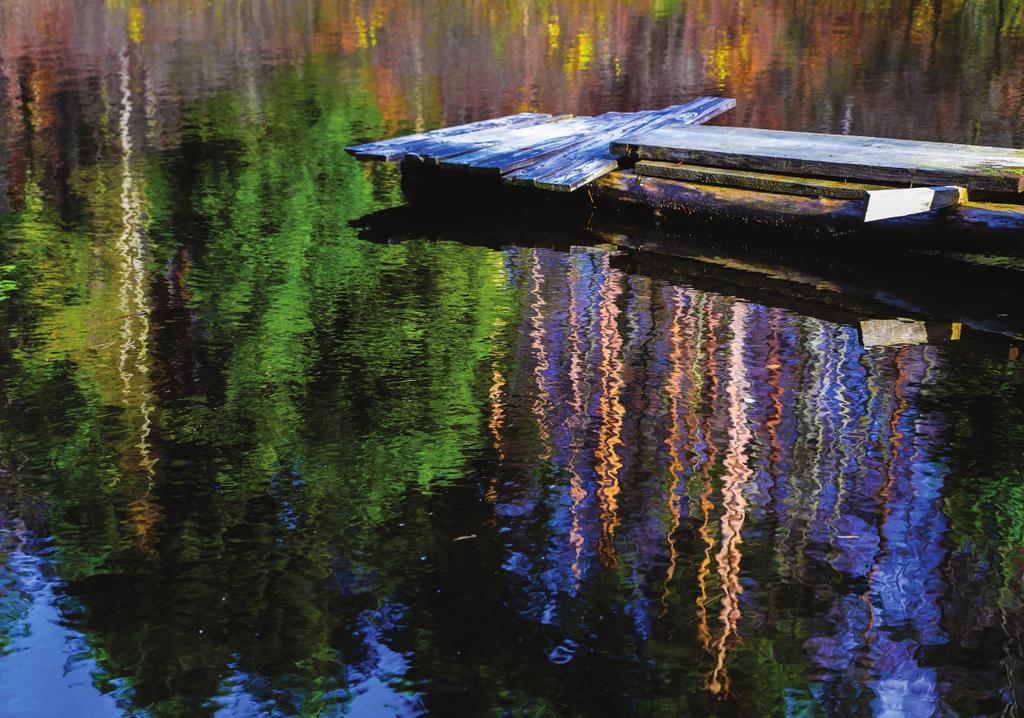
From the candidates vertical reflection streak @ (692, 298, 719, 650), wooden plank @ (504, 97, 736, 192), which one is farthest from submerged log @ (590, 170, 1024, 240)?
vertical reflection streak @ (692, 298, 719, 650)

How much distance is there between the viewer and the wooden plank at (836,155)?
7770 mm

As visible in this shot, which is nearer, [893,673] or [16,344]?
[893,673]

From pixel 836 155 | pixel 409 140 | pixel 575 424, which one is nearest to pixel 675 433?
pixel 575 424

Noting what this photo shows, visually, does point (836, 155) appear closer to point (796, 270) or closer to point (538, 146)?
point (796, 270)

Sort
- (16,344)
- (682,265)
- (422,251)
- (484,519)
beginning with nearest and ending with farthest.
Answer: (484,519)
(16,344)
(682,265)
(422,251)

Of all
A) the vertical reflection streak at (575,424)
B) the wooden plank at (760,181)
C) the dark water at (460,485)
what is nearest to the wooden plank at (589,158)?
the wooden plank at (760,181)

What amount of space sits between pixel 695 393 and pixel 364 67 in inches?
642

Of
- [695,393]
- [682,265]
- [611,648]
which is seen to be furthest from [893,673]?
[682,265]

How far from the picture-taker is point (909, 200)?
7.77m

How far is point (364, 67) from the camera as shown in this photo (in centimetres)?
2070

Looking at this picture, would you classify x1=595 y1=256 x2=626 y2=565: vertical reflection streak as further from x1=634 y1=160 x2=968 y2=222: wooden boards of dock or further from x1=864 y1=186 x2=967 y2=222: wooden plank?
x1=864 y1=186 x2=967 y2=222: wooden plank

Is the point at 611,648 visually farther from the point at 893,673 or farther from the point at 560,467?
the point at 560,467

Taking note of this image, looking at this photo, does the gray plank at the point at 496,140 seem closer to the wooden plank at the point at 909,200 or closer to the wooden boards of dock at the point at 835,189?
the wooden boards of dock at the point at 835,189

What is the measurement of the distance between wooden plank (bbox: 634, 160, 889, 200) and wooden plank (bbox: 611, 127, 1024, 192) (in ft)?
0.20
